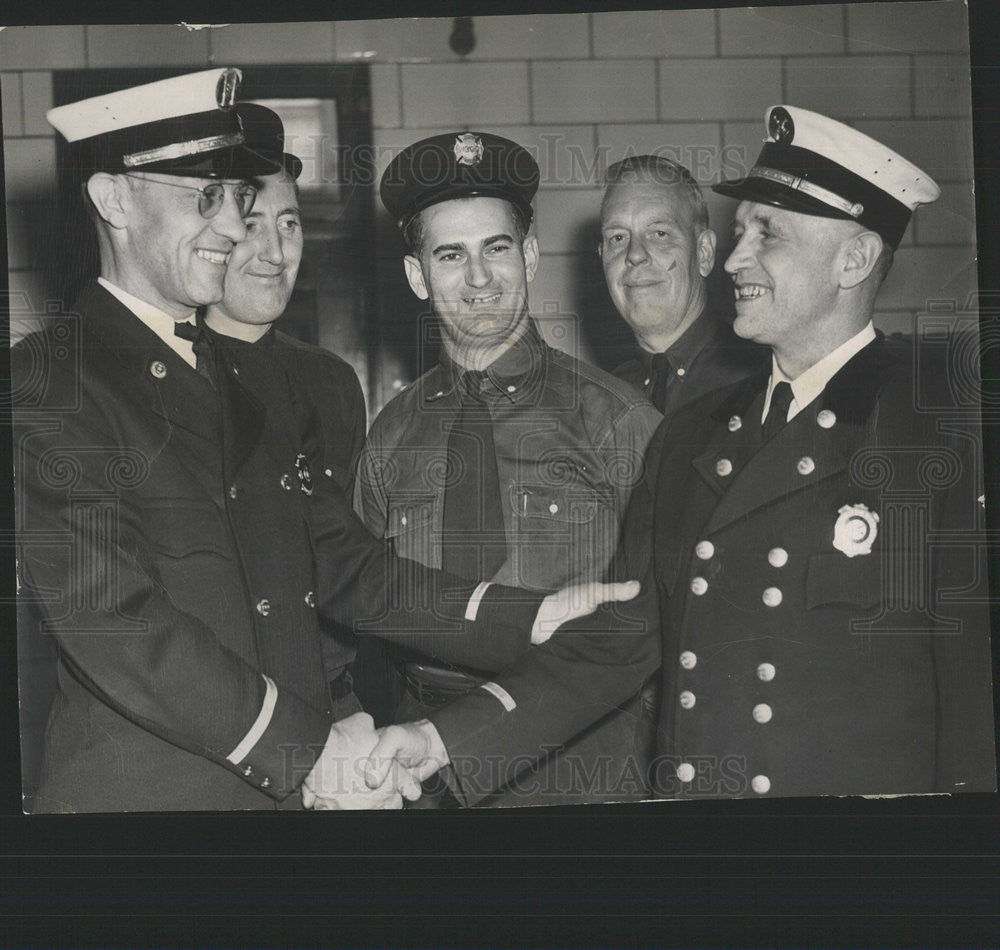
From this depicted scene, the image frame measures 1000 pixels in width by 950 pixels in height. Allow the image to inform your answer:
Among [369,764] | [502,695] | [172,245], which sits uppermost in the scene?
[172,245]

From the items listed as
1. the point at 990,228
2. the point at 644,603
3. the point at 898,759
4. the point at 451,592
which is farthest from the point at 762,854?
the point at 990,228

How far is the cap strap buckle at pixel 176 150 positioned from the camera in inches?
90.2

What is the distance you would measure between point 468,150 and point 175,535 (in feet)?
3.13

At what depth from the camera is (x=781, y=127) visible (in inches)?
91.3

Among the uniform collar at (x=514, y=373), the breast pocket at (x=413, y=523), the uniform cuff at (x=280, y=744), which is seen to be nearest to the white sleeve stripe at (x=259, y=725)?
the uniform cuff at (x=280, y=744)

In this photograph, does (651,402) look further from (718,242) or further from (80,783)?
(80,783)

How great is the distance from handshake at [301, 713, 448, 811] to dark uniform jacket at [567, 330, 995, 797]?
47cm

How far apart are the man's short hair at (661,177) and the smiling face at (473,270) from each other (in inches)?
7.8

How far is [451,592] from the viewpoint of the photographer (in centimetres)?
231

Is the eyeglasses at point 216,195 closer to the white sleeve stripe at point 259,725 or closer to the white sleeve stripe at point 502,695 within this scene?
the white sleeve stripe at point 259,725

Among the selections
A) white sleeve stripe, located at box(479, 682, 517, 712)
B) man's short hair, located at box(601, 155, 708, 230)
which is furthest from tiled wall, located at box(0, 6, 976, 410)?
white sleeve stripe, located at box(479, 682, 517, 712)

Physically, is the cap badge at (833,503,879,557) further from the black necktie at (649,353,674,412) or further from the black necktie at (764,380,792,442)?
the black necktie at (649,353,674,412)

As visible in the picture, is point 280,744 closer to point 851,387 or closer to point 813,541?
point 813,541

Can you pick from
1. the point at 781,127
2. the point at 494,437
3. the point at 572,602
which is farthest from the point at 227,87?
the point at 572,602
